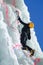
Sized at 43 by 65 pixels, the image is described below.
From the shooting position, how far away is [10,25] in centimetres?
155

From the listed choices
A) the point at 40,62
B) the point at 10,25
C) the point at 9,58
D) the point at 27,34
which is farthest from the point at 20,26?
the point at 9,58

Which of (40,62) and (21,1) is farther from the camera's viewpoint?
(21,1)

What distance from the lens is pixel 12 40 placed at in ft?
4.77

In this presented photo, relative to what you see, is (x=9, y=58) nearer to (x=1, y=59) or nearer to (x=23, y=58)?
(x=1, y=59)

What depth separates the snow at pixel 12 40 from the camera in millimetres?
1116

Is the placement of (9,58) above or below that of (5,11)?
below

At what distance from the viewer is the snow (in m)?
1.12

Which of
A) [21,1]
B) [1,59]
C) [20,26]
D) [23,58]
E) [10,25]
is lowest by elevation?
[1,59]

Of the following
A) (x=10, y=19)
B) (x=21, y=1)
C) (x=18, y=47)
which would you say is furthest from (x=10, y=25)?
(x=21, y=1)

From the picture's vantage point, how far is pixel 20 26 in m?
→ 1.71

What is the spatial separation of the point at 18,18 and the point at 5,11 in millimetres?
149

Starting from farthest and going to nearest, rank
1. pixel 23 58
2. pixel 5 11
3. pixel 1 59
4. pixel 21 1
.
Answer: pixel 21 1, pixel 5 11, pixel 23 58, pixel 1 59

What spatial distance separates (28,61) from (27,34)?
0.31 metres

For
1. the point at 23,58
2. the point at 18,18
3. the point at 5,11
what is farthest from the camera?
the point at 18,18
